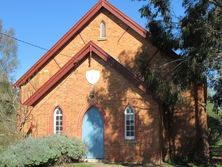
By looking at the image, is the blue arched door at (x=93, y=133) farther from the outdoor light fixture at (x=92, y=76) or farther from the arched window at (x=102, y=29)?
the arched window at (x=102, y=29)

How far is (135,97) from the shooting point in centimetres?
2431

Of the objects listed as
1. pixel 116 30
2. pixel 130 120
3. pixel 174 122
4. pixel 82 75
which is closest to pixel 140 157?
pixel 130 120

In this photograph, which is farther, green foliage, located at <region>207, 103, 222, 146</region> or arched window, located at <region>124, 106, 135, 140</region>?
green foliage, located at <region>207, 103, 222, 146</region>

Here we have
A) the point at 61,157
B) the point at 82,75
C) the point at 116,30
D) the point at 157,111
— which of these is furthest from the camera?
the point at 116,30

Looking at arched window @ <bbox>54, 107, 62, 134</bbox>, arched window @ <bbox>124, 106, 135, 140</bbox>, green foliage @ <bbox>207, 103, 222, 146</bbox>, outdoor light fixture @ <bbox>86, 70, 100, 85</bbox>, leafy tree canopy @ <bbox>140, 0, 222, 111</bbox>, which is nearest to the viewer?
leafy tree canopy @ <bbox>140, 0, 222, 111</bbox>

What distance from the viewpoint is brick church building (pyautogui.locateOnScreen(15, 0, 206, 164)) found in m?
24.0

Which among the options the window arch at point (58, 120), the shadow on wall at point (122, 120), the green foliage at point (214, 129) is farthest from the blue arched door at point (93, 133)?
the green foliage at point (214, 129)

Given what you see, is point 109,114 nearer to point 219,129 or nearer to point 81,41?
point 81,41

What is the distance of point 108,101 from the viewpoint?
24.9 metres

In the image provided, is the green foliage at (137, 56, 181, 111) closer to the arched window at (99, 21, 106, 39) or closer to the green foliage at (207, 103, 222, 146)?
the arched window at (99, 21, 106, 39)

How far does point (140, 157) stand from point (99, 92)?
172 inches

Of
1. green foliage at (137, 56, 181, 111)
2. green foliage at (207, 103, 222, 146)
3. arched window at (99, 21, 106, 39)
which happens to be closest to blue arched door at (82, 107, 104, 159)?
green foliage at (137, 56, 181, 111)

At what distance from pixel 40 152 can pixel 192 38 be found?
345 inches

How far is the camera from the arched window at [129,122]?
24344 mm
